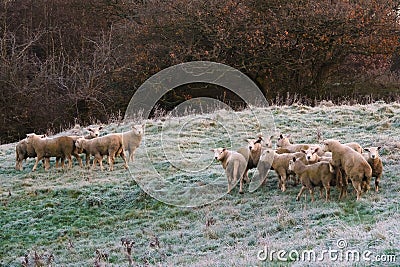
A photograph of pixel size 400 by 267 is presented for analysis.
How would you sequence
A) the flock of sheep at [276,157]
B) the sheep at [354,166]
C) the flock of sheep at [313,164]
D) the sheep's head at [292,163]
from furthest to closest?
the sheep's head at [292,163] → the flock of sheep at [276,157] → the flock of sheep at [313,164] → the sheep at [354,166]

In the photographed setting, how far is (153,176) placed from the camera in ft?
41.8

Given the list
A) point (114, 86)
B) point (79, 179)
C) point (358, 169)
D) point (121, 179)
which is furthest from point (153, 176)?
point (114, 86)

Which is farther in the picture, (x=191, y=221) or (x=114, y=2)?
(x=114, y=2)

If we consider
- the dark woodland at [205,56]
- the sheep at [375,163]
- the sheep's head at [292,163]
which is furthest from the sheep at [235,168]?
the dark woodland at [205,56]

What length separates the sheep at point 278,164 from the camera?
10.6 m

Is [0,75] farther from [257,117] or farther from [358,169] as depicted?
[358,169]

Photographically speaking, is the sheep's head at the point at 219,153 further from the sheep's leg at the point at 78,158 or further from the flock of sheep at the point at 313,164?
the sheep's leg at the point at 78,158

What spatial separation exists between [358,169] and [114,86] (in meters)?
18.7

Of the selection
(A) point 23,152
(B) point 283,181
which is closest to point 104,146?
(A) point 23,152

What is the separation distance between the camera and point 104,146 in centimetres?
1340

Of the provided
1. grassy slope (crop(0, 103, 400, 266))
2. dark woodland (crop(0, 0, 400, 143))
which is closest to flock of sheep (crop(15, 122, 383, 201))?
grassy slope (crop(0, 103, 400, 266))

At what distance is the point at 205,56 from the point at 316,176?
1522 cm

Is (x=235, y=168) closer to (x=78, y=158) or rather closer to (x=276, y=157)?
(x=276, y=157)

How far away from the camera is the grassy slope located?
8008 millimetres
